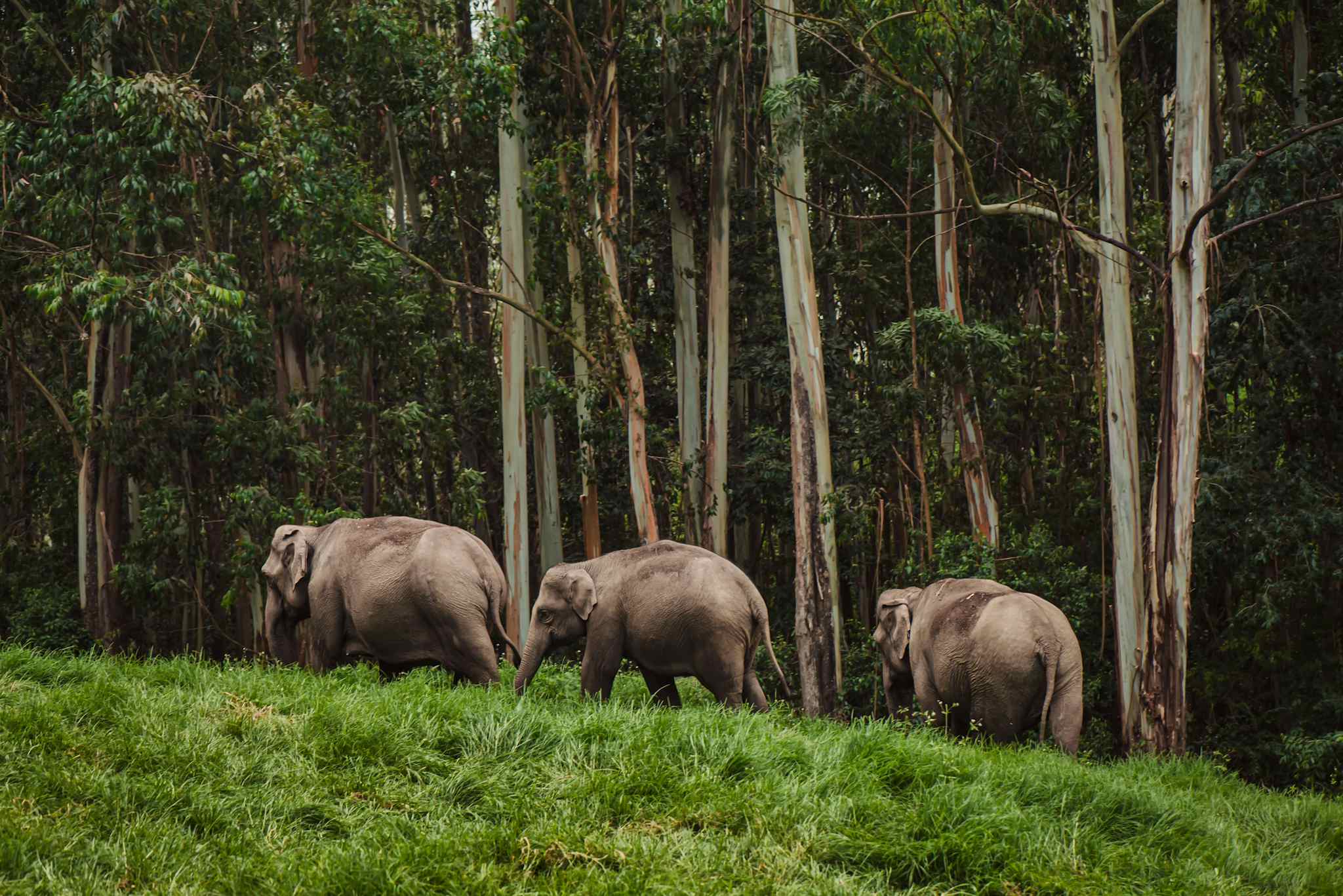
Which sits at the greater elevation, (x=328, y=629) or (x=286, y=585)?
(x=286, y=585)

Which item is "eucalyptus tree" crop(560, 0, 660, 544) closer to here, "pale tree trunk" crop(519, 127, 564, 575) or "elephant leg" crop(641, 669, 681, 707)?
"pale tree trunk" crop(519, 127, 564, 575)

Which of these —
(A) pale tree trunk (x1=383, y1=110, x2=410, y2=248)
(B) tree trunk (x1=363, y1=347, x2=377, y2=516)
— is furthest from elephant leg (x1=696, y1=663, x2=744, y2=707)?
(A) pale tree trunk (x1=383, y1=110, x2=410, y2=248)

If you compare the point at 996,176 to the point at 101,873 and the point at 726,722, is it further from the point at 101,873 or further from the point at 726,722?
the point at 101,873

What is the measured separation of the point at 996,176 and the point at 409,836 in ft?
51.7

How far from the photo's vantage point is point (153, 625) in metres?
20.4

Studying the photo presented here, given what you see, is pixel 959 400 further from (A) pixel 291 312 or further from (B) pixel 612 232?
(A) pixel 291 312

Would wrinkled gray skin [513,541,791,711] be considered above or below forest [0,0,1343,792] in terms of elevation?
below

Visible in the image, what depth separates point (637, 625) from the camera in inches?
330

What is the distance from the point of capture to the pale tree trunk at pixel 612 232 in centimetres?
1536

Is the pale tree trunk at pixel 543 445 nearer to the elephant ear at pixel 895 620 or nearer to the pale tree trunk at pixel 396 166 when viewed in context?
the pale tree trunk at pixel 396 166

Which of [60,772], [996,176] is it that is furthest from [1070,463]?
[60,772]

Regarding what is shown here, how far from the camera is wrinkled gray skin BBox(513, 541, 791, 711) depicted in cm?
831

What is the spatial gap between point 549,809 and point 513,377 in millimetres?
10737

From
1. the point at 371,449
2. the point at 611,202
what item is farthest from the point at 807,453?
the point at 371,449
